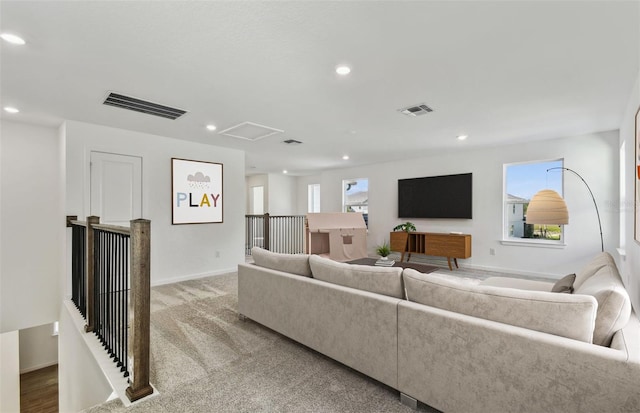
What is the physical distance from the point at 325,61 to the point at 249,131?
7.92 ft

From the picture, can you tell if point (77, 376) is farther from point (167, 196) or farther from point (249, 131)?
point (249, 131)

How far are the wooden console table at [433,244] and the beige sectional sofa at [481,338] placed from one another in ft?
11.8

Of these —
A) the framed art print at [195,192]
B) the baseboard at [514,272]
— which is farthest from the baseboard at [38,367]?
the baseboard at [514,272]

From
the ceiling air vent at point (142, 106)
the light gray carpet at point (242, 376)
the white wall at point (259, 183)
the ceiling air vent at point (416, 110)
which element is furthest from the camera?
the white wall at point (259, 183)

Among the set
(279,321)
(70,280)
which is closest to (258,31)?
(279,321)

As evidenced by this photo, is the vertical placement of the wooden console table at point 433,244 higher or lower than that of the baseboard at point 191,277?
higher

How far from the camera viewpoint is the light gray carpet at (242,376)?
1860 mm

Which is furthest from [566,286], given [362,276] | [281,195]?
[281,195]

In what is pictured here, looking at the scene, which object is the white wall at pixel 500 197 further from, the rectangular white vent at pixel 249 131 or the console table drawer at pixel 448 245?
the rectangular white vent at pixel 249 131

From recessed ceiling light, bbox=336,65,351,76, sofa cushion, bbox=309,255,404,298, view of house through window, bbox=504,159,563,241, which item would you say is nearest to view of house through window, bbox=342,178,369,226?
view of house through window, bbox=504,159,563,241

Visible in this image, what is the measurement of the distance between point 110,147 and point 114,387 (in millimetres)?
3598

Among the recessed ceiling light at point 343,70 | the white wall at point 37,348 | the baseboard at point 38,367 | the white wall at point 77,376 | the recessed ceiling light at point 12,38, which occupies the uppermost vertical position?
the recessed ceiling light at point 12,38

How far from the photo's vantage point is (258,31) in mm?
2061

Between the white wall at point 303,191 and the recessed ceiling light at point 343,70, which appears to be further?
the white wall at point 303,191
